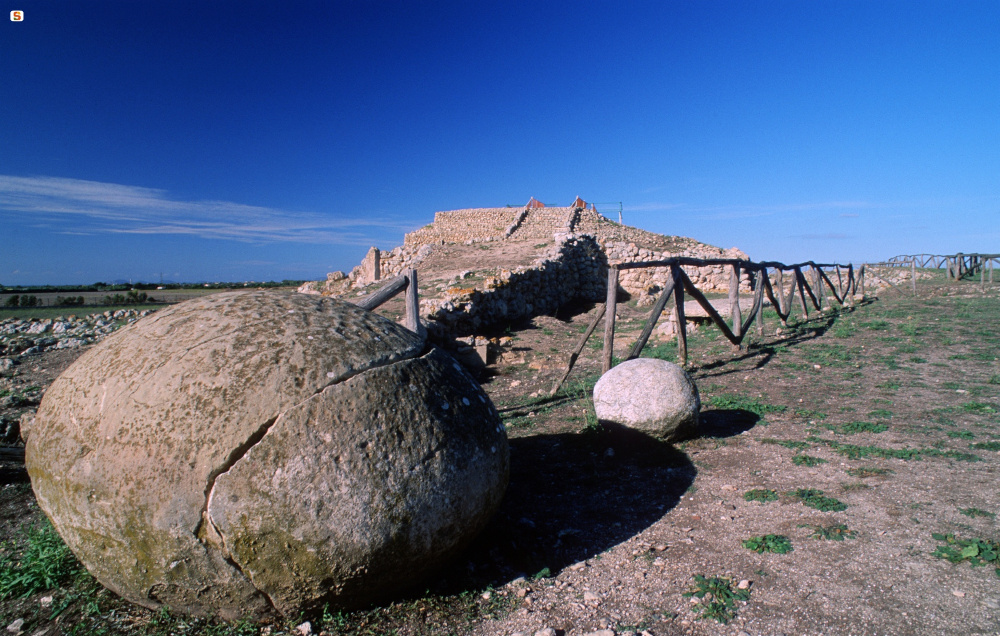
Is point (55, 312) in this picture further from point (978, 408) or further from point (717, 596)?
point (978, 408)

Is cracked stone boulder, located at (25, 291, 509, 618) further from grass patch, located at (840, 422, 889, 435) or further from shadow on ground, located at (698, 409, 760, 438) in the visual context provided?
grass patch, located at (840, 422, 889, 435)

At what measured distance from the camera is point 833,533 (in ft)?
10.2

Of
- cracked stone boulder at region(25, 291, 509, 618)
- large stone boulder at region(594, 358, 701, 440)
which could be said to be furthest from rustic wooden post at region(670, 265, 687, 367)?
cracked stone boulder at region(25, 291, 509, 618)

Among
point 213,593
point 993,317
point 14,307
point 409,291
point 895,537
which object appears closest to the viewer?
point 213,593

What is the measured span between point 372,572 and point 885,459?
418 cm

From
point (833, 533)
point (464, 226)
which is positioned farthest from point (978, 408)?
point (464, 226)

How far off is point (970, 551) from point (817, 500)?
0.85 metres

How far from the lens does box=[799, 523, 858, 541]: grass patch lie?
305 centimetres

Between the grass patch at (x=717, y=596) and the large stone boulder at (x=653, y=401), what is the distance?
2061 millimetres

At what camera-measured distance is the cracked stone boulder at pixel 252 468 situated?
2.31 meters

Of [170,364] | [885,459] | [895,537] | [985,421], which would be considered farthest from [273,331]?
[985,421]

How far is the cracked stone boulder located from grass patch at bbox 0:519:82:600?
544 mm

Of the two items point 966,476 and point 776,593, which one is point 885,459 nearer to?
point 966,476

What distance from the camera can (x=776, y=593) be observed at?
260 centimetres
